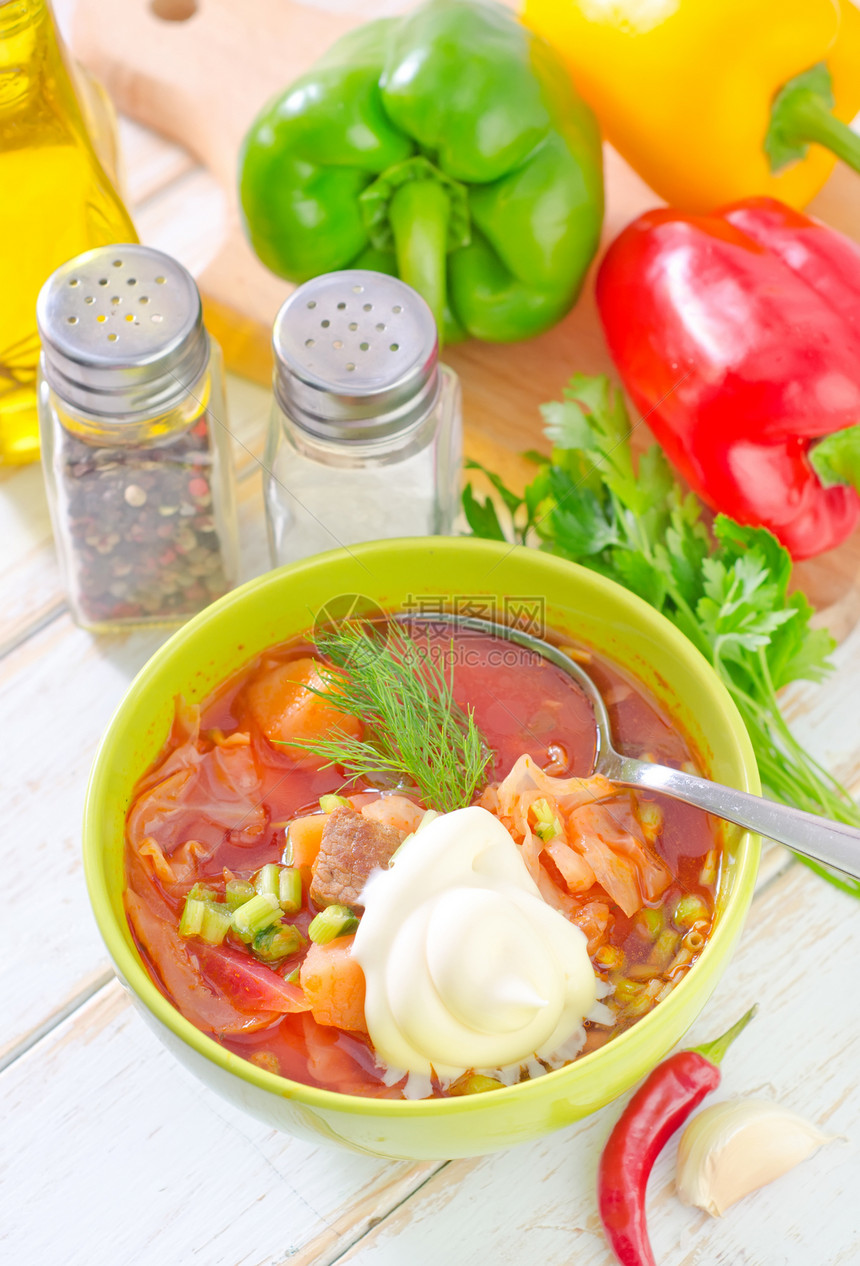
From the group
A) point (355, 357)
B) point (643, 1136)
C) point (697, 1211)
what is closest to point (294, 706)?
point (355, 357)

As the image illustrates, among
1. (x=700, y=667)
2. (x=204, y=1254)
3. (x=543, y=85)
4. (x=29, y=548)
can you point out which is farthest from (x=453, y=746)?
(x=543, y=85)

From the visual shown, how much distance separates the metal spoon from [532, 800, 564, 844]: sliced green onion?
119mm

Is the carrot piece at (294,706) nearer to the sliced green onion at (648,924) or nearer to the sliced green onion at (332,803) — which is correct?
the sliced green onion at (332,803)

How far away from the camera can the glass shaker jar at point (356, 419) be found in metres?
1.70

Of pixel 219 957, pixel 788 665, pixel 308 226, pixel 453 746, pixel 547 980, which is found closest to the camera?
pixel 547 980

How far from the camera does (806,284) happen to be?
2.10 metres

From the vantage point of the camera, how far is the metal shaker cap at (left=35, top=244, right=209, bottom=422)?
1660 millimetres

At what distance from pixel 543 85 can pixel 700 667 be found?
119cm

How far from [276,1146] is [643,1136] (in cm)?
47

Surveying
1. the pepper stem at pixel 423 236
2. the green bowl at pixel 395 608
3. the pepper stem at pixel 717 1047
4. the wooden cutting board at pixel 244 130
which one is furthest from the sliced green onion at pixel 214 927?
the pepper stem at pixel 423 236

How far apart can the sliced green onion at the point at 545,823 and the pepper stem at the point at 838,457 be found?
2.76 feet

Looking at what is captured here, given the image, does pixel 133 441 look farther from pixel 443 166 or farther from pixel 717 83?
pixel 717 83

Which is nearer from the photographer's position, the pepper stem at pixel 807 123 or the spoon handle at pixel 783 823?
the spoon handle at pixel 783 823

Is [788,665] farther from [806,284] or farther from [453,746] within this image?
[806,284]
